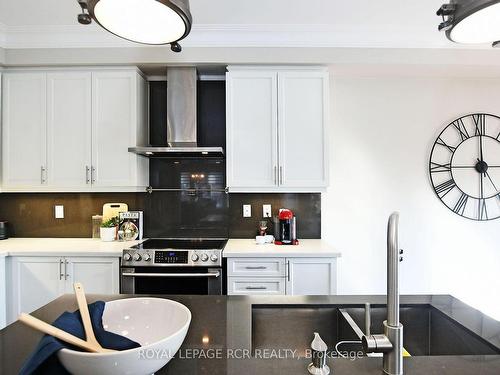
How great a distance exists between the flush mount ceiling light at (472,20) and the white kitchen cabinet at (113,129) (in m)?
2.31

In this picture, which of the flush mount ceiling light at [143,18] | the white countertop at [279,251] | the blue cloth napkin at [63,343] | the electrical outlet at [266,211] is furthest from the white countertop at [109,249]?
the flush mount ceiling light at [143,18]

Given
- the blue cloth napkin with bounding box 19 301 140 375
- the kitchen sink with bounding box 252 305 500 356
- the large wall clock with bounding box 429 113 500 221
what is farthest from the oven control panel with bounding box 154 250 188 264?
the large wall clock with bounding box 429 113 500 221

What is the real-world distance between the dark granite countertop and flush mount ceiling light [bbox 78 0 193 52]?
43.3 inches

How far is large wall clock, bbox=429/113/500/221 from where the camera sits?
9.11ft

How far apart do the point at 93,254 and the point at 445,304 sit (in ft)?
7.47

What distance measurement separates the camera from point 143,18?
1048mm

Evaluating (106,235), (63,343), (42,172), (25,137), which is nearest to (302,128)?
(106,235)

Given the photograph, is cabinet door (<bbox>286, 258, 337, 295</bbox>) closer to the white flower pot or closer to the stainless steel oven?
the stainless steel oven

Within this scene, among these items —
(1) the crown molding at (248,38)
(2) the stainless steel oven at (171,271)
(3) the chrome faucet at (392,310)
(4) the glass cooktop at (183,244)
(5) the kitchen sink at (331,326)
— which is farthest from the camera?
(1) the crown molding at (248,38)

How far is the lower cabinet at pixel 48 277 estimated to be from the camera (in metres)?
2.20

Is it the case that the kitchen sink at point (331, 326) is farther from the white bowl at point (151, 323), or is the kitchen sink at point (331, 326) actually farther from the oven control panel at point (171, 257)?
the oven control panel at point (171, 257)

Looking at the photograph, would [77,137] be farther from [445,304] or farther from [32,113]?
[445,304]

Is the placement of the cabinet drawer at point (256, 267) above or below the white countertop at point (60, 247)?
below

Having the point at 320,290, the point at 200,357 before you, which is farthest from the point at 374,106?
the point at 200,357
